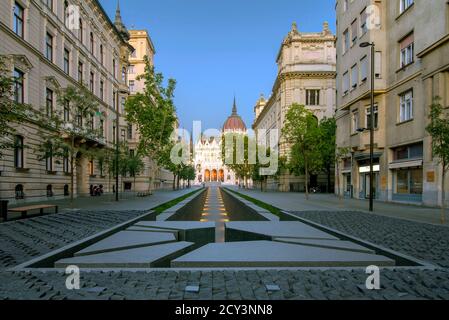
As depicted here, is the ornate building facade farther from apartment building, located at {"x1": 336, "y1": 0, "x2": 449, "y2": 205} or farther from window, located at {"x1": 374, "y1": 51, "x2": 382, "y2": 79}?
window, located at {"x1": 374, "y1": 51, "x2": 382, "y2": 79}

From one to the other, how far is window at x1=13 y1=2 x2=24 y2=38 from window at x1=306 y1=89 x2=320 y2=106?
42.9m

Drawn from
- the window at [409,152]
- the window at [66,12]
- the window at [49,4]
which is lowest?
the window at [409,152]

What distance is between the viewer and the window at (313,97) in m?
56.4

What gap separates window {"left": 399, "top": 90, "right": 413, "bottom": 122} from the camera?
73.2ft

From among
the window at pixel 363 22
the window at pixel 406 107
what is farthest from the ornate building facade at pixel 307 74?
the window at pixel 406 107

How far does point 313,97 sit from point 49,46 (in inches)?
1611

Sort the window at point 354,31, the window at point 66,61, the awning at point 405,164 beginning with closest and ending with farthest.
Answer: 1. the awning at point 405,164
2. the window at point 354,31
3. the window at point 66,61

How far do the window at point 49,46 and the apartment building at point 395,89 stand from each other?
23687 millimetres

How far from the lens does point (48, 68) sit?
87.5 feet

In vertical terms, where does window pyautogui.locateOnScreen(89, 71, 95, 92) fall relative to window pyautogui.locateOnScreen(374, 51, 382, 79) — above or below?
above

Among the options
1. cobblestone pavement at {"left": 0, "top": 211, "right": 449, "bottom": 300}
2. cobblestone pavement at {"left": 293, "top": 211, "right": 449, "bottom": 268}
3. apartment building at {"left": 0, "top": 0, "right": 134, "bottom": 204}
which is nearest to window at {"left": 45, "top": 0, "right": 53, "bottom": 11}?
apartment building at {"left": 0, "top": 0, "right": 134, "bottom": 204}

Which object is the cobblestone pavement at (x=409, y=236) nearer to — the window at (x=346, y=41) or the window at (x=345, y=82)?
the window at (x=345, y=82)

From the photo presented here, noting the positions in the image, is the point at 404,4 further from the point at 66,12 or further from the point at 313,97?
the point at 313,97
